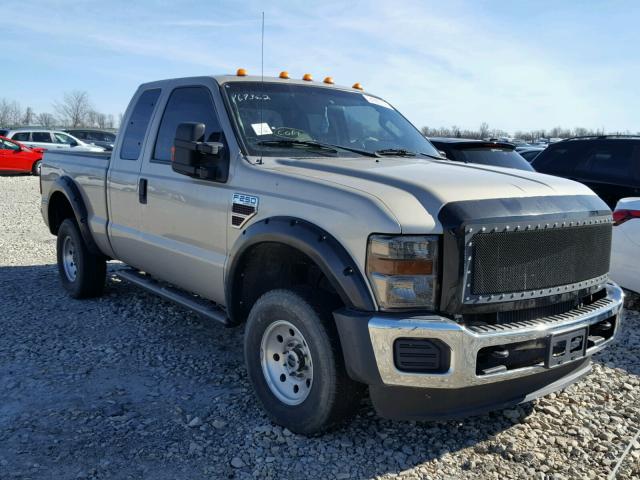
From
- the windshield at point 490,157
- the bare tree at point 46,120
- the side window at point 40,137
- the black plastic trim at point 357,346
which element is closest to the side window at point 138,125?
the black plastic trim at point 357,346

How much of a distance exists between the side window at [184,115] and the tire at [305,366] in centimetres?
138

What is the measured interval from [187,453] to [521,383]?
1800 millimetres

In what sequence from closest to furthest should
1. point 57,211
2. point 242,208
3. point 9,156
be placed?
1. point 242,208
2. point 57,211
3. point 9,156

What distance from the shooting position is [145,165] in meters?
4.76

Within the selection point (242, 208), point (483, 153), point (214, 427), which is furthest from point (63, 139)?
point (214, 427)

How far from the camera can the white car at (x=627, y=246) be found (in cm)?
563

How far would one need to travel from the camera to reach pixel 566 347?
3.05m

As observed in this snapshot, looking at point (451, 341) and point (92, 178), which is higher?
point (92, 178)

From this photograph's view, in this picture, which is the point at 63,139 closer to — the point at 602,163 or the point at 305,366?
the point at 602,163

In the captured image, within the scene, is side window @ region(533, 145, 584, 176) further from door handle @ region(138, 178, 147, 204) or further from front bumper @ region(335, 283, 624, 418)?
door handle @ region(138, 178, 147, 204)

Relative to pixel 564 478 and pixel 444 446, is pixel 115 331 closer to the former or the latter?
pixel 444 446

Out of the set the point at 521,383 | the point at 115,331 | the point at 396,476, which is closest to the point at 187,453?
the point at 396,476

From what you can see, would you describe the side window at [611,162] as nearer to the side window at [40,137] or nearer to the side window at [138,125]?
the side window at [138,125]

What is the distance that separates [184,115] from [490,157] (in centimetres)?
425
